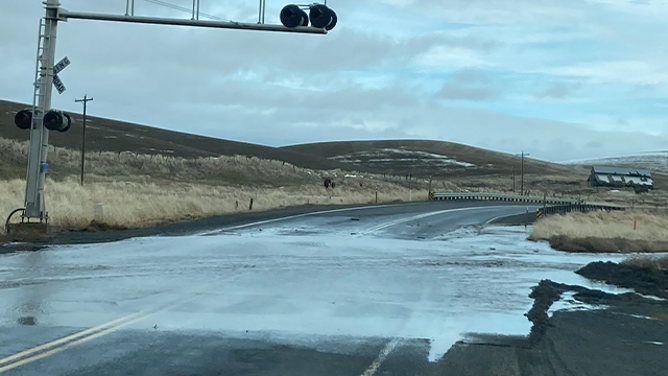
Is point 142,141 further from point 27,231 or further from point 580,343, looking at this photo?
point 580,343

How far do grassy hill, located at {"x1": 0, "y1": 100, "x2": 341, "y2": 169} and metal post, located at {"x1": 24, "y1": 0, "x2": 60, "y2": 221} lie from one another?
239 feet

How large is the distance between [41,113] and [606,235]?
19.0m

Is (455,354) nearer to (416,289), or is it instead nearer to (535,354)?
(535,354)

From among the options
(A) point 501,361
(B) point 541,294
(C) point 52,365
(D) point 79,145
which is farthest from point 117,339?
(D) point 79,145

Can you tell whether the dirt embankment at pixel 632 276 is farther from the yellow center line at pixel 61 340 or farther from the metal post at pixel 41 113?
the metal post at pixel 41 113

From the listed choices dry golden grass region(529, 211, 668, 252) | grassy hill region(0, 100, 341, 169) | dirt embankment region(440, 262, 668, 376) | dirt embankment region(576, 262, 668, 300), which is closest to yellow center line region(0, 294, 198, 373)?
dirt embankment region(440, 262, 668, 376)

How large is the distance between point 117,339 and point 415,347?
3.35 m

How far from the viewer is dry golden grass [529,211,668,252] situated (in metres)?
22.2

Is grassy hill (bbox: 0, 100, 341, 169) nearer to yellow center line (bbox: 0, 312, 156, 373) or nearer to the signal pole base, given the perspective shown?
the signal pole base

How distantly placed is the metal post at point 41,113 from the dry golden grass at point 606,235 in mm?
15024

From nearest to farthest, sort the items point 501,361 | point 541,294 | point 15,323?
point 501,361 → point 15,323 → point 541,294

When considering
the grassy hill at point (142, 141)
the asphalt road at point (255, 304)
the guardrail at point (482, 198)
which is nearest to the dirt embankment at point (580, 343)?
the asphalt road at point (255, 304)

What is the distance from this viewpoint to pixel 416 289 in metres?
13.0

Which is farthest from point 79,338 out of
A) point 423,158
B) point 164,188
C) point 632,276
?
point 423,158
